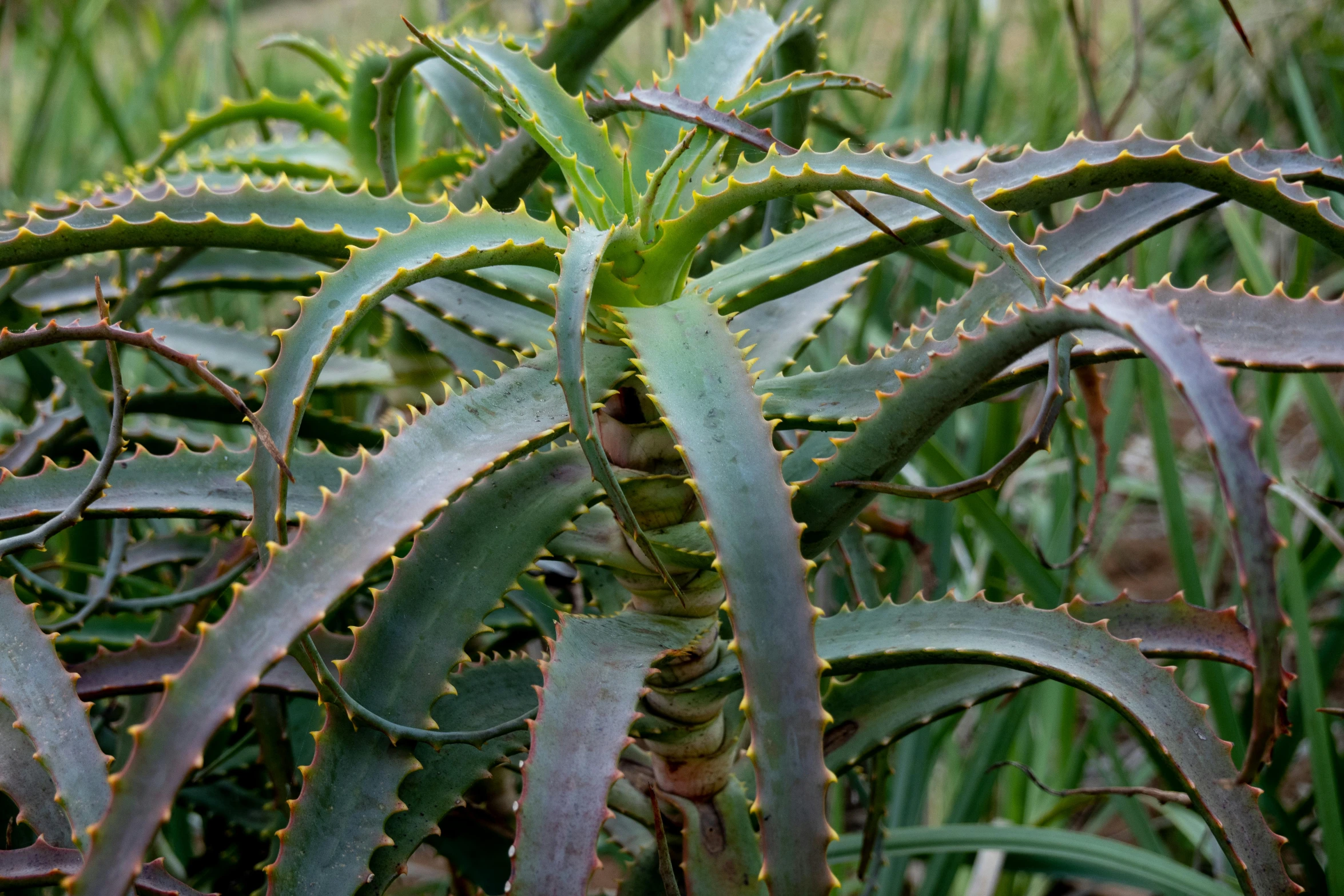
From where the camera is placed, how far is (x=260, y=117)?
918 mm

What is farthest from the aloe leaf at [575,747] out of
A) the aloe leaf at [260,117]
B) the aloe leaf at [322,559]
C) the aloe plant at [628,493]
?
the aloe leaf at [260,117]

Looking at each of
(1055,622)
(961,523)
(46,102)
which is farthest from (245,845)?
(46,102)

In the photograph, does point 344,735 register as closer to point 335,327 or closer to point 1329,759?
point 335,327

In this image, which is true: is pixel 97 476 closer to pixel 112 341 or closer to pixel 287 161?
pixel 112 341

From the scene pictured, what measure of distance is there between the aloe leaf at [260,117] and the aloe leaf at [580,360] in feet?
1.74

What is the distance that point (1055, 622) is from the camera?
504 mm

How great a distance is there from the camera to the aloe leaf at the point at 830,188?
1.42ft

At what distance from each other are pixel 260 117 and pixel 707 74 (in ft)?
1.59

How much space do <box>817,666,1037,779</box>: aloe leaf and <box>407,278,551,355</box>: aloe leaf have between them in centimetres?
25

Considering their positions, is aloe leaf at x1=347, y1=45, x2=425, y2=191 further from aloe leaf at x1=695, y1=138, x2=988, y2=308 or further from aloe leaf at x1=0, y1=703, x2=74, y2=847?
aloe leaf at x1=0, y1=703, x2=74, y2=847

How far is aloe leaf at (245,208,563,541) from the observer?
0.42 m

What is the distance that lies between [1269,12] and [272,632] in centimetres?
201

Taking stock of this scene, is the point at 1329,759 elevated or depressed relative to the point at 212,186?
depressed

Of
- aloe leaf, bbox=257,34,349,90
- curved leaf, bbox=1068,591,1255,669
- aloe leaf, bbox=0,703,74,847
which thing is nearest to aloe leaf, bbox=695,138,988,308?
curved leaf, bbox=1068,591,1255,669
